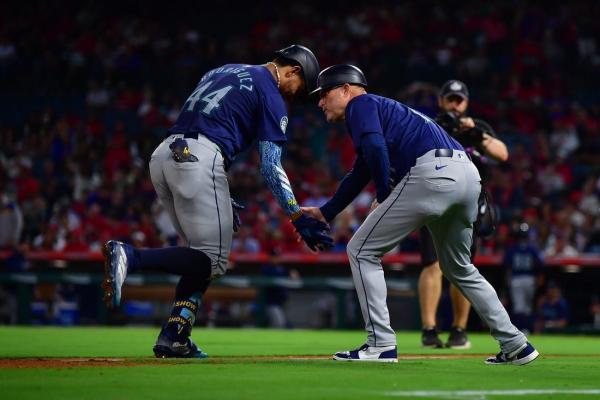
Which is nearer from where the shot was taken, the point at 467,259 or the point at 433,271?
the point at 467,259

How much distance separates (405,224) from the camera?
6773mm

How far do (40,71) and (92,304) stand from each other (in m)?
9.25

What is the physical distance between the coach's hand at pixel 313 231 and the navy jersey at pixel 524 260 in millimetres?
9621

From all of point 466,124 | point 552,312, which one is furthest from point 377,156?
point 552,312

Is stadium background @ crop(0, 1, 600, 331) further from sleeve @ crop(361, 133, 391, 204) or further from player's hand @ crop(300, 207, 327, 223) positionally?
sleeve @ crop(361, 133, 391, 204)

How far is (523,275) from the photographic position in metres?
16.1

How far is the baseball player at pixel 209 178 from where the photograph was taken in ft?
22.8

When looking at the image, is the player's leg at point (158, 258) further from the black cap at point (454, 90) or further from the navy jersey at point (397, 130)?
the black cap at point (454, 90)

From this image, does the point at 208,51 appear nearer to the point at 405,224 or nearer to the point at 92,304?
the point at 92,304

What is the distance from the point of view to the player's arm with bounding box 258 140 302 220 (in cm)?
702

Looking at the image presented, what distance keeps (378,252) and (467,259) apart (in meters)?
0.59

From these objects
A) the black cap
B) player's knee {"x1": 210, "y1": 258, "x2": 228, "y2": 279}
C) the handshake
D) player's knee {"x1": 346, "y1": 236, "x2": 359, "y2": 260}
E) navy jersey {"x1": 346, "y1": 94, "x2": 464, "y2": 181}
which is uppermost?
the black cap

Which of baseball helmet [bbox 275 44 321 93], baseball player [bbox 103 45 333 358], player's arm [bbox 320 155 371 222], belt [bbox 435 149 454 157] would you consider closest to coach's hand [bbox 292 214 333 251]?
baseball player [bbox 103 45 333 358]

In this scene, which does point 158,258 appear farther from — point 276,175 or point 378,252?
point 378,252
